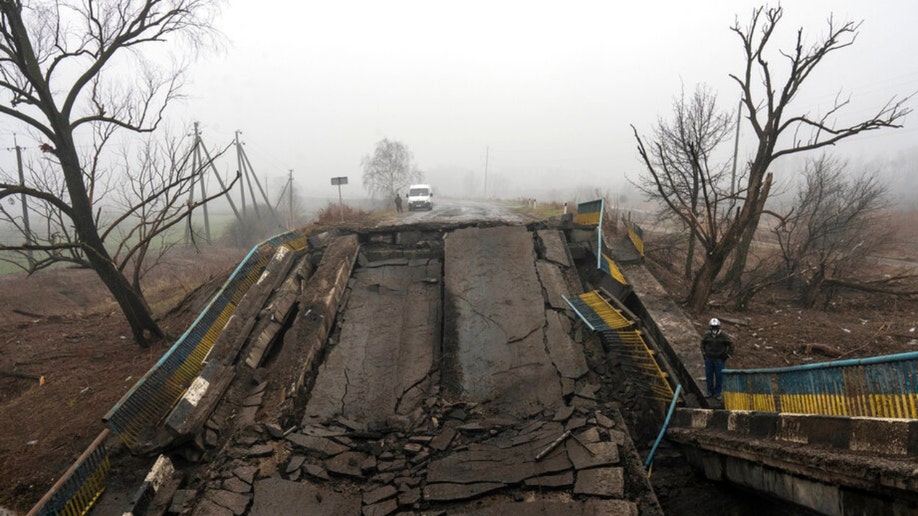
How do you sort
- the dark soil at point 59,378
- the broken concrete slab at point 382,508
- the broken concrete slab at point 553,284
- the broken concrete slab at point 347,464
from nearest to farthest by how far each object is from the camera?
the broken concrete slab at point 382,508 < the broken concrete slab at point 347,464 < the dark soil at point 59,378 < the broken concrete slab at point 553,284

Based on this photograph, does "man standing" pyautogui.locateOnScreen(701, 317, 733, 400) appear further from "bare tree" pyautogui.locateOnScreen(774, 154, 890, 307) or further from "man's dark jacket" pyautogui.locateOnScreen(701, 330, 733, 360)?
"bare tree" pyautogui.locateOnScreen(774, 154, 890, 307)

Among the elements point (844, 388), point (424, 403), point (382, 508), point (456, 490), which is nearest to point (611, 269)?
point (424, 403)

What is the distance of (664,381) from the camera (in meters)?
6.18

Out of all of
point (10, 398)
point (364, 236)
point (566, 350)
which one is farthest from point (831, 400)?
point (10, 398)

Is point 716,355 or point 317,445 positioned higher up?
point 716,355

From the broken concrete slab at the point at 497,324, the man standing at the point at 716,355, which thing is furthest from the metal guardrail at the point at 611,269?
the man standing at the point at 716,355

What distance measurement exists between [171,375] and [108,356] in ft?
11.4

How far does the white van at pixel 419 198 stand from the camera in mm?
26203

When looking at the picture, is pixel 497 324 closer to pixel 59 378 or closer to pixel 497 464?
pixel 497 464

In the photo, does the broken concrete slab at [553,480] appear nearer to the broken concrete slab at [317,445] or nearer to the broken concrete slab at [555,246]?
the broken concrete slab at [317,445]

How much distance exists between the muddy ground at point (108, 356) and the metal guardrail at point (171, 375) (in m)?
1.04

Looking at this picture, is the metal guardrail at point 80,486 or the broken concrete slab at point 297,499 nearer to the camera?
the broken concrete slab at point 297,499

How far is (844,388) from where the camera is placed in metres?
3.98

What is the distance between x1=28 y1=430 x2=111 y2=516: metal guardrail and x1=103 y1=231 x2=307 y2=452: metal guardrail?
28cm
